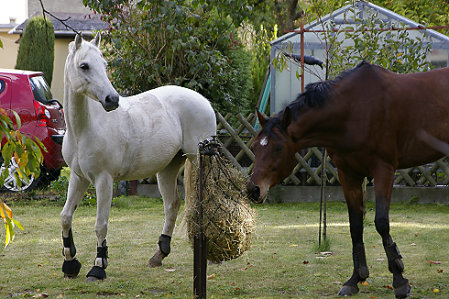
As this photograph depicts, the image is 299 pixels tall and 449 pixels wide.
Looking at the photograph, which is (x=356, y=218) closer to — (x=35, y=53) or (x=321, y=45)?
(x=321, y=45)

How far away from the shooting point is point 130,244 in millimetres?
7160

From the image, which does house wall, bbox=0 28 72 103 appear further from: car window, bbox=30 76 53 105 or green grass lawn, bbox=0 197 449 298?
green grass lawn, bbox=0 197 449 298

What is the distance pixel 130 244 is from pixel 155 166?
1.57 metres

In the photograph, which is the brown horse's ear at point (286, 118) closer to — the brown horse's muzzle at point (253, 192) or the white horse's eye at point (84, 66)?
the brown horse's muzzle at point (253, 192)

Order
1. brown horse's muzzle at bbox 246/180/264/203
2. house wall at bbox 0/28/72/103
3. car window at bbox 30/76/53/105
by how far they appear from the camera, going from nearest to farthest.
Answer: brown horse's muzzle at bbox 246/180/264/203 → car window at bbox 30/76/53/105 → house wall at bbox 0/28/72/103

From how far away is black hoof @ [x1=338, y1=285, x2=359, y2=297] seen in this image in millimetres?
4883

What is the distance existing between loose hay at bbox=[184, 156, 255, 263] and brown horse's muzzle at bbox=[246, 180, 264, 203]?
225 mm

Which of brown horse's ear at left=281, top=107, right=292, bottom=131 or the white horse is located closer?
brown horse's ear at left=281, top=107, right=292, bottom=131

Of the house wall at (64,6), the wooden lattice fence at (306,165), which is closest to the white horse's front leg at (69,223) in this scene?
the wooden lattice fence at (306,165)

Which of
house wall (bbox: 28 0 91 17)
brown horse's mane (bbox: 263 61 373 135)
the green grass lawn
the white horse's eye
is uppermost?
house wall (bbox: 28 0 91 17)

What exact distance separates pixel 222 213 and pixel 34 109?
19.2ft

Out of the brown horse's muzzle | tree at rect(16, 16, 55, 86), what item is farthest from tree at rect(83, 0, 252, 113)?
tree at rect(16, 16, 55, 86)

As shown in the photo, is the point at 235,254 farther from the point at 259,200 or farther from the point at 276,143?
Answer: the point at 276,143

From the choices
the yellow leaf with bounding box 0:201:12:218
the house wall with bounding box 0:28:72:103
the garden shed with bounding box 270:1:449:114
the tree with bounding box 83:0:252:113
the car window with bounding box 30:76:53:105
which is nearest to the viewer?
the yellow leaf with bounding box 0:201:12:218
